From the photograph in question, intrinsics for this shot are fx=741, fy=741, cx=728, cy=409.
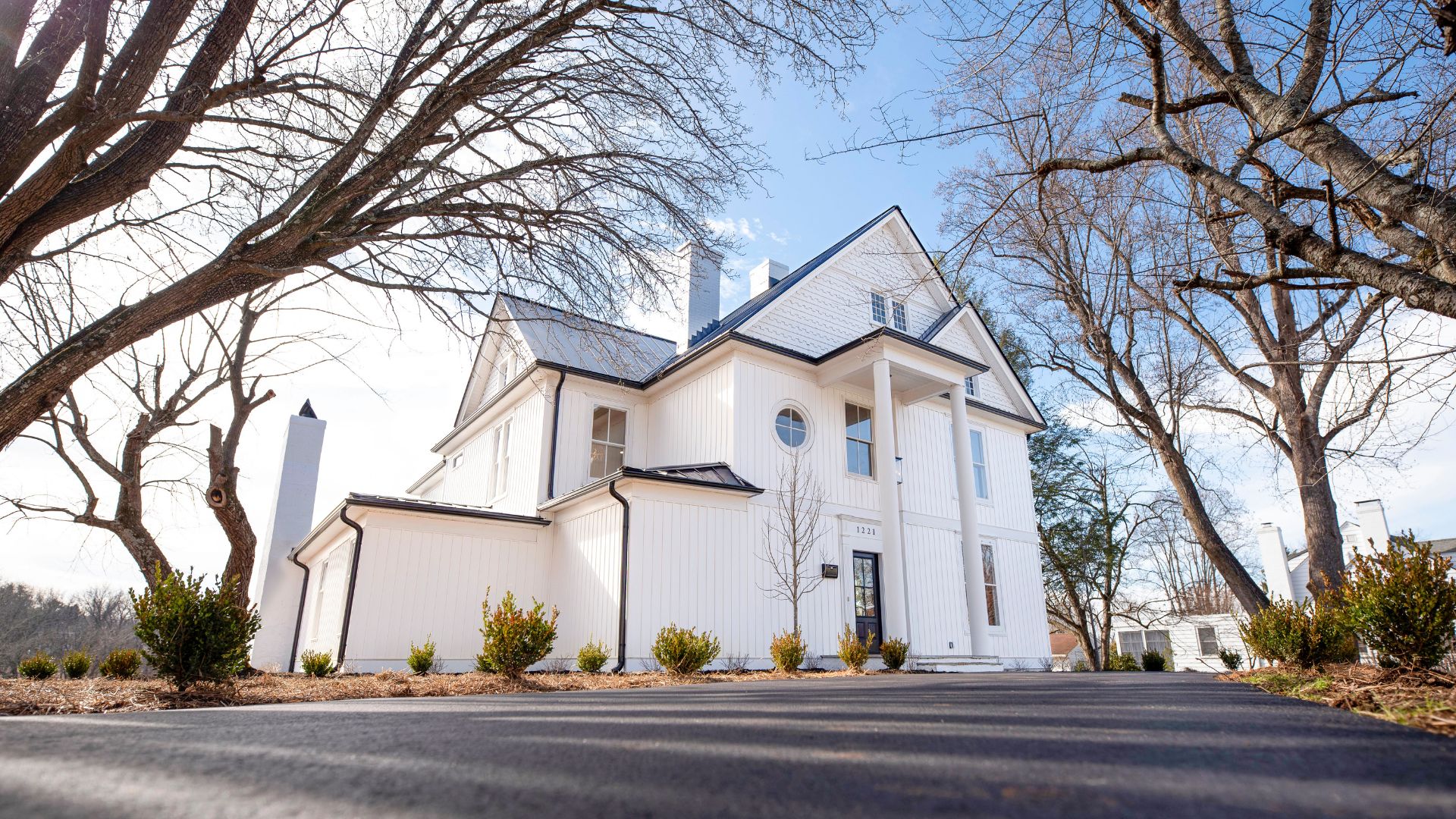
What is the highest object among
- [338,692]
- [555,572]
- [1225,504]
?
[1225,504]

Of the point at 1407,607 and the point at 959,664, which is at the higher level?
Result: the point at 1407,607

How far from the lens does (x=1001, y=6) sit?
5.28m

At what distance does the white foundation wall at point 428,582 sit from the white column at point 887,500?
19.9 feet

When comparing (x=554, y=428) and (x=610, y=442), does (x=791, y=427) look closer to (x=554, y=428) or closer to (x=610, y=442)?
(x=610, y=442)

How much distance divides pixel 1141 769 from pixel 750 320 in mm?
11653

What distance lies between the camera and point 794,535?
→ 1195 cm

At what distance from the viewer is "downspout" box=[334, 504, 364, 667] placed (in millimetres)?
11398

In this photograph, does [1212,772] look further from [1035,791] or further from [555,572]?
[555,572]

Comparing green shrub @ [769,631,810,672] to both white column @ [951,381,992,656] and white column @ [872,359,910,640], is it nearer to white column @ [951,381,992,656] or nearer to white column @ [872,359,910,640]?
white column @ [872,359,910,640]

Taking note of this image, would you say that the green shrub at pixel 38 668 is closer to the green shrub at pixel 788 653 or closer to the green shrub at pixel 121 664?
the green shrub at pixel 121 664

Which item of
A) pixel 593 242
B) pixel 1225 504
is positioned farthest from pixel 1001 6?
pixel 1225 504

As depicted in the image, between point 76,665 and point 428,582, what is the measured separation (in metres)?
5.71

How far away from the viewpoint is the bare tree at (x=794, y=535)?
12266mm

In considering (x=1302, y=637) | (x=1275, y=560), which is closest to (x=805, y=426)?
(x=1302, y=637)
